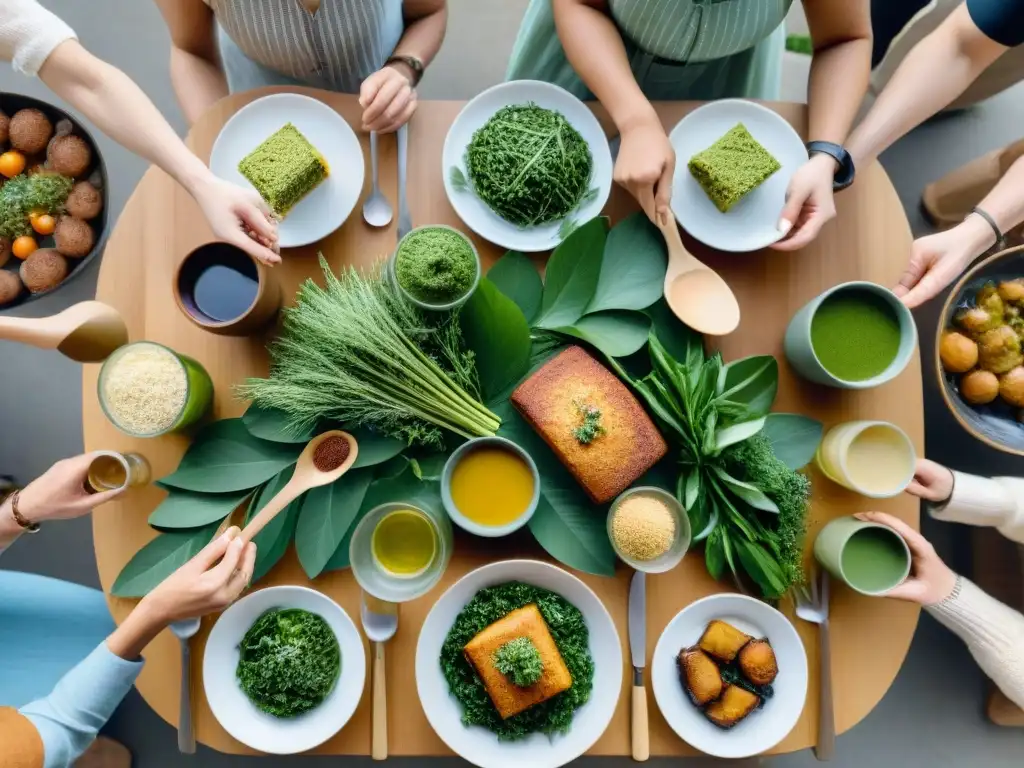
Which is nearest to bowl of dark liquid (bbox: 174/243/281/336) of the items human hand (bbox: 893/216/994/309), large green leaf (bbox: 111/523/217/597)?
large green leaf (bbox: 111/523/217/597)

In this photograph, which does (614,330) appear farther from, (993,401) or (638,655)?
(993,401)

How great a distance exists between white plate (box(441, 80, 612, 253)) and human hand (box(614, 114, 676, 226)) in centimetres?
5

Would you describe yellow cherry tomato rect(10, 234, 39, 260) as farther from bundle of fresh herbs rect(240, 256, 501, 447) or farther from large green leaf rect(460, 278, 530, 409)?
large green leaf rect(460, 278, 530, 409)

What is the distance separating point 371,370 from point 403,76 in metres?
0.54

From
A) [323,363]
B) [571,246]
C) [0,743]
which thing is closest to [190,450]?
[323,363]

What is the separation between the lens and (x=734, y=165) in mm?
1111

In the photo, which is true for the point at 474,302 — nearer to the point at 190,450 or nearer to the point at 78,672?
the point at 190,450

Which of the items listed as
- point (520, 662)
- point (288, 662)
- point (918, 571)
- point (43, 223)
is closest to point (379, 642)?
point (288, 662)

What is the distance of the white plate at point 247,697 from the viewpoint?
105 cm

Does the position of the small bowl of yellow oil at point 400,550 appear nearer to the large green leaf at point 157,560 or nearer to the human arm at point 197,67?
the large green leaf at point 157,560

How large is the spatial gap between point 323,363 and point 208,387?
0.22 m

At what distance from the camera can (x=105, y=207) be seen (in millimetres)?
1743

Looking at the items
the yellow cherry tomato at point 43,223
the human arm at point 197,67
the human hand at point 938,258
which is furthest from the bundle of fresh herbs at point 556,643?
the yellow cherry tomato at point 43,223

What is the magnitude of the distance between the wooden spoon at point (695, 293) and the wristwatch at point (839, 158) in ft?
0.92
